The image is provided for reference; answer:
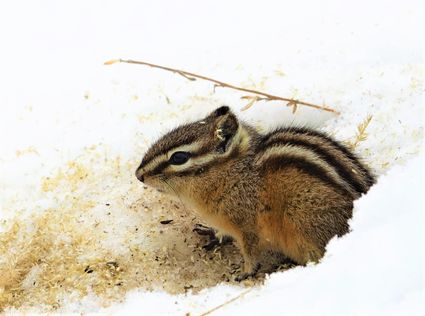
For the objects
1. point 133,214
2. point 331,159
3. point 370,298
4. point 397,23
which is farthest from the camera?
point 397,23

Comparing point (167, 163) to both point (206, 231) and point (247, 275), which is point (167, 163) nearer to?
point (206, 231)

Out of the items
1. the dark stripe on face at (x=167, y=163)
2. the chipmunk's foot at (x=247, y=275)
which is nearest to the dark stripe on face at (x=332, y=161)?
the dark stripe on face at (x=167, y=163)

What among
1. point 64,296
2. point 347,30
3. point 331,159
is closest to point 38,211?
point 64,296

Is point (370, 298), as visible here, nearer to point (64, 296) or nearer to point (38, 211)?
point (64, 296)

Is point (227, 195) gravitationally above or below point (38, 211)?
above

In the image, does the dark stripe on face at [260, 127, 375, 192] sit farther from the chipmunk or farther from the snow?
the snow

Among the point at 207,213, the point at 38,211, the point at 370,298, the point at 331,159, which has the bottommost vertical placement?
the point at 38,211
